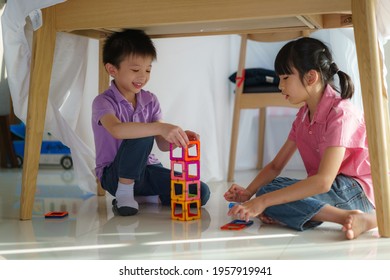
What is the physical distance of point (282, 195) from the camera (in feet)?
4.06

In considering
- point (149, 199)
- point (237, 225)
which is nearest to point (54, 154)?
point (149, 199)

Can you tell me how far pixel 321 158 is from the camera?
1.31 meters

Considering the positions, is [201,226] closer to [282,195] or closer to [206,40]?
[282,195]

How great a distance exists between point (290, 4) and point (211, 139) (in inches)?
37.4

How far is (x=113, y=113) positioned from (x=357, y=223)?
2.14ft

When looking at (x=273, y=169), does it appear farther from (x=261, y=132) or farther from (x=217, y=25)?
(x=261, y=132)

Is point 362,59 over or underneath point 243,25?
underneath

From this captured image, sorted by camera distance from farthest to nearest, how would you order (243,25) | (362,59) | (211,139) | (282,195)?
(211,139)
(243,25)
(282,195)
(362,59)

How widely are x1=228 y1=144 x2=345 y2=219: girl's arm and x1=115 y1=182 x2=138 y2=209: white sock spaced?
35 centimetres

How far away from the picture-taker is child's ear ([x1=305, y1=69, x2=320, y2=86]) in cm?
134

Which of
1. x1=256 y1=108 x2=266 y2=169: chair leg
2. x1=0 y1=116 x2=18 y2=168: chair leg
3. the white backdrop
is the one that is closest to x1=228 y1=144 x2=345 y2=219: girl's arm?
the white backdrop
